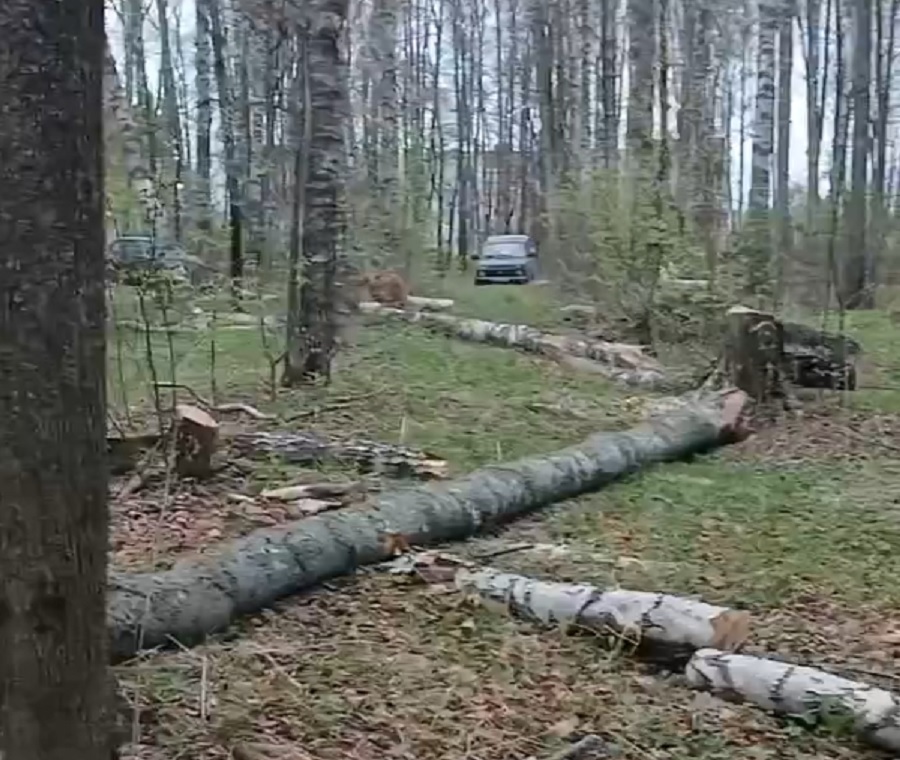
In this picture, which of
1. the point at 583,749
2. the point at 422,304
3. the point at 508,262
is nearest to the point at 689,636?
the point at 583,749

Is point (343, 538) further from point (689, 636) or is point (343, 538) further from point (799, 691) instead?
point (799, 691)

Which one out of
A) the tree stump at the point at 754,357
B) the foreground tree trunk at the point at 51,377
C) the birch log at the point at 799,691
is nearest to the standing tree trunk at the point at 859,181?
the tree stump at the point at 754,357

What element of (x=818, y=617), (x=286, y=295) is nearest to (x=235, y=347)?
(x=286, y=295)

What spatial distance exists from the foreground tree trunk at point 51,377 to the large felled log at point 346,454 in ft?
12.4

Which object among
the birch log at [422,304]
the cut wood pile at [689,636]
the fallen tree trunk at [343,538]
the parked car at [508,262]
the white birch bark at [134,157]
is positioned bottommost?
the cut wood pile at [689,636]

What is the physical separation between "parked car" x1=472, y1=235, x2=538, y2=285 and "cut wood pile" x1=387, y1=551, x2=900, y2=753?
58.0 ft

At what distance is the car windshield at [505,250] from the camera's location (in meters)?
22.6

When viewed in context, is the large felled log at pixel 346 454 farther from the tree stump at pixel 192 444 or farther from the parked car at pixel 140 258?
the parked car at pixel 140 258

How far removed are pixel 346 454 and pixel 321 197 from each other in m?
2.87

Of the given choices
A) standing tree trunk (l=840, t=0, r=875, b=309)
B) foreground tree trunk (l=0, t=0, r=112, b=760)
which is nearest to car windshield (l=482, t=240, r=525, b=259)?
standing tree trunk (l=840, t=0, r=875, b=309)

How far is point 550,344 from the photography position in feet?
36.0

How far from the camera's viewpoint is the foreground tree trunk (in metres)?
1.79

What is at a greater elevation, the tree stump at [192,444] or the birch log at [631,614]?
the tree stump at [192,444]

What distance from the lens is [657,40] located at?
15.1 m
